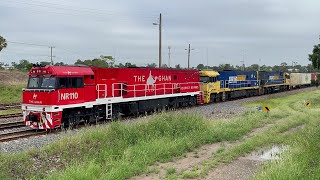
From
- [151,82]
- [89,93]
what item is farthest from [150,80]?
[89,93]

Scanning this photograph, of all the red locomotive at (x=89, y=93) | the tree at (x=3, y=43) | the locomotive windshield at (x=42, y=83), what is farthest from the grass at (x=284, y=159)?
the tree at (x=3, y=43)

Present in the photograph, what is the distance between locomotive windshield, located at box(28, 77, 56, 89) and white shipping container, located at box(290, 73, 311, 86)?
51.0m

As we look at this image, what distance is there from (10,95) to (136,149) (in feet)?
94.2

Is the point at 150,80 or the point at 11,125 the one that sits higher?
the point at 150,80

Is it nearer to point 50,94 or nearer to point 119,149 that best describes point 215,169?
point 119,149

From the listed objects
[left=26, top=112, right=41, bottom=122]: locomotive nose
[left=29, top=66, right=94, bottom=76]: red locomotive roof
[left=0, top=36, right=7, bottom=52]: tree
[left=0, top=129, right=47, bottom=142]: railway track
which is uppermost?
[left=0, top=36, right=7, bottom=52]: tree

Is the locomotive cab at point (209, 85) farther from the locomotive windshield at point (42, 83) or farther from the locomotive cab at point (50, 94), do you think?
the locomotive windshield at point (42, 83)

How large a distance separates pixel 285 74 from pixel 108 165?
2052 inches

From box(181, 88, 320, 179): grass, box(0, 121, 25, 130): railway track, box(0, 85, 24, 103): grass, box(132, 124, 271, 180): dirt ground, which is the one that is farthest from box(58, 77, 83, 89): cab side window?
box(0, 85, 24, 103): grass

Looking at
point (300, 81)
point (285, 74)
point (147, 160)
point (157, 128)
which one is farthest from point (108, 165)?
point (300, 81)

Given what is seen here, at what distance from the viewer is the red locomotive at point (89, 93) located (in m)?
17.4

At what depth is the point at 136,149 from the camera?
11875 mm

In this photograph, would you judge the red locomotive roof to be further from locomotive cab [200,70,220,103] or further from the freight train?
locomotive cab [200,70,220,103]

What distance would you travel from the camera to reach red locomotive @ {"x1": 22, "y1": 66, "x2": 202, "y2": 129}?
17359mm
